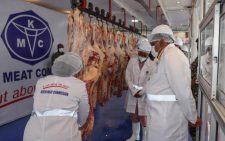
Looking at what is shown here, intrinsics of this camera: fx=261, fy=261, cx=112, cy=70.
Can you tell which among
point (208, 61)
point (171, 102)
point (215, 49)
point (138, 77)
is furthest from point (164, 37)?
point (138, 77)

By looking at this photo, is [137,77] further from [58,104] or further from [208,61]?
[58,104]

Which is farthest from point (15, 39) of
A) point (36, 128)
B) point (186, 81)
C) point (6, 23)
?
point (186, 81)

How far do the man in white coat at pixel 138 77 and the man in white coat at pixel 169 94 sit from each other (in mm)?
1013

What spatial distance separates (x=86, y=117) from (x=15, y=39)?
2.03m

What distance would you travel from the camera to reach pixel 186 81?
6.88 feet

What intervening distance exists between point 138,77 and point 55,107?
180cm

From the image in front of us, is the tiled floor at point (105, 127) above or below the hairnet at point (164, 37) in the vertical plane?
below

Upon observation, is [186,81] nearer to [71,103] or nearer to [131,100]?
[71,103]

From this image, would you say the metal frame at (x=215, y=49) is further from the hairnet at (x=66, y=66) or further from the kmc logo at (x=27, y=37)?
the kmc logo at (x=27, y=37)

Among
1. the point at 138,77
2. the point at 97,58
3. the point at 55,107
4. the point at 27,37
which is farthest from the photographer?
the point at 27,37

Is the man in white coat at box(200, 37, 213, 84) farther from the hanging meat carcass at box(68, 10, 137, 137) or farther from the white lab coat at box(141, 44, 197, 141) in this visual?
the hanging meat carcass at box(68, 10, 137, 137)

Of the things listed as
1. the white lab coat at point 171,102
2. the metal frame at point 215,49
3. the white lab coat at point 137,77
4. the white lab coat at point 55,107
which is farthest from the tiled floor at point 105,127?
the metal frame at point 215,49

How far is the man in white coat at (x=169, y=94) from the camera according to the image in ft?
6.89

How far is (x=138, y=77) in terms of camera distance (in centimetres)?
339
